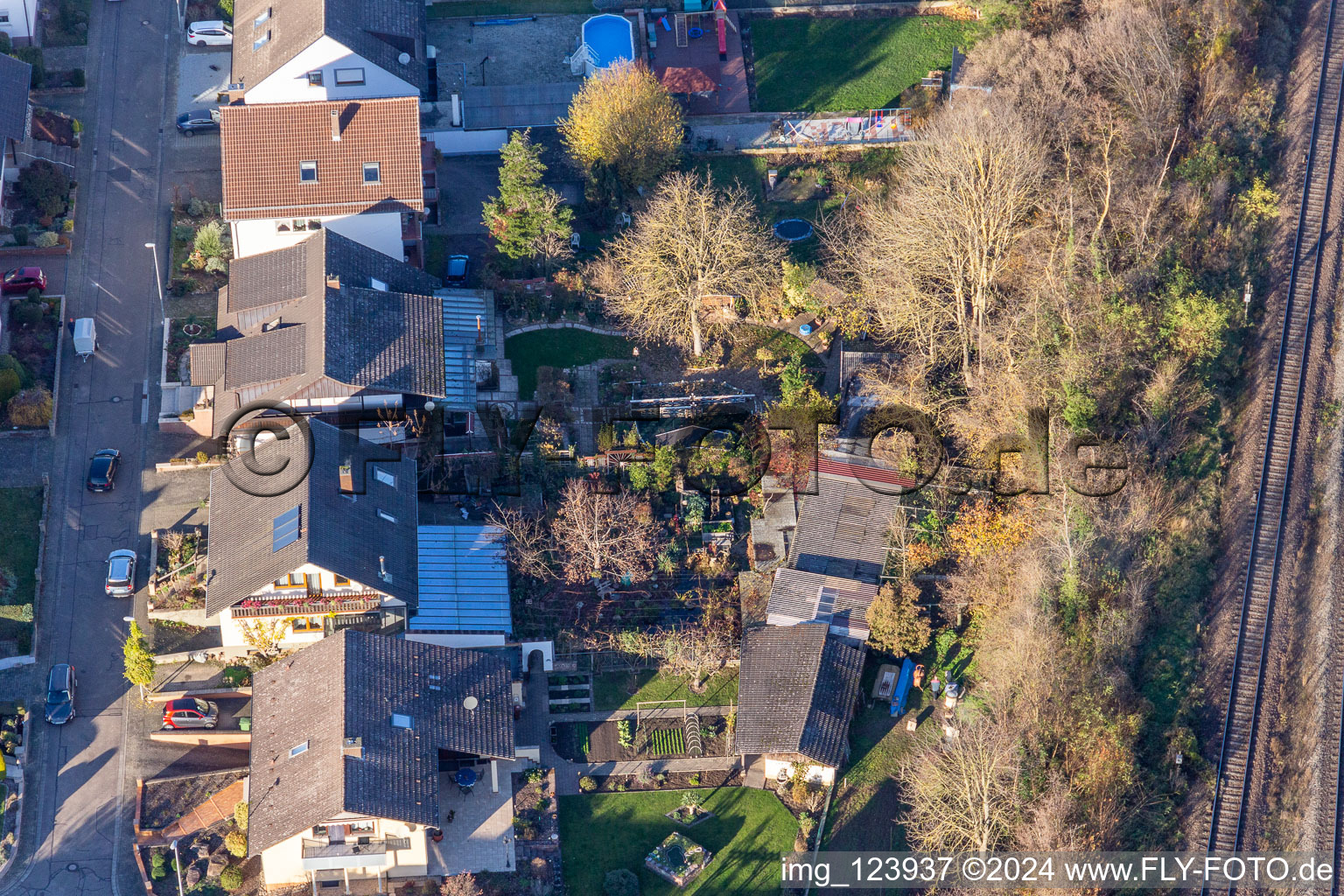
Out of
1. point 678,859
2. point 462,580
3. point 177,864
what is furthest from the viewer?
point 462,580

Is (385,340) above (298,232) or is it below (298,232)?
below

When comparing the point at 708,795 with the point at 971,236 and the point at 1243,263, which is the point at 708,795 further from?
the point at 1243,263

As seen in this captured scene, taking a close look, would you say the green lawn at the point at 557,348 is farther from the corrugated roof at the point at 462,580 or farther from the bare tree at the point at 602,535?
the corrugated roof at the point at 462,580

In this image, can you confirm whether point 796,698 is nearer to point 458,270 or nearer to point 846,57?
point 458,270

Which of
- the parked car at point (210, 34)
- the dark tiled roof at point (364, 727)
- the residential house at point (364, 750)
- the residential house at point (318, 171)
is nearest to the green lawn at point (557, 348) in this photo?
the residential house at point (318, 171)

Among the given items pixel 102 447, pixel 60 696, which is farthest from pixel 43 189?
pixel 60 696

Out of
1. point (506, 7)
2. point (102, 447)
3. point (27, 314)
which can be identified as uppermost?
point (506, 7)
